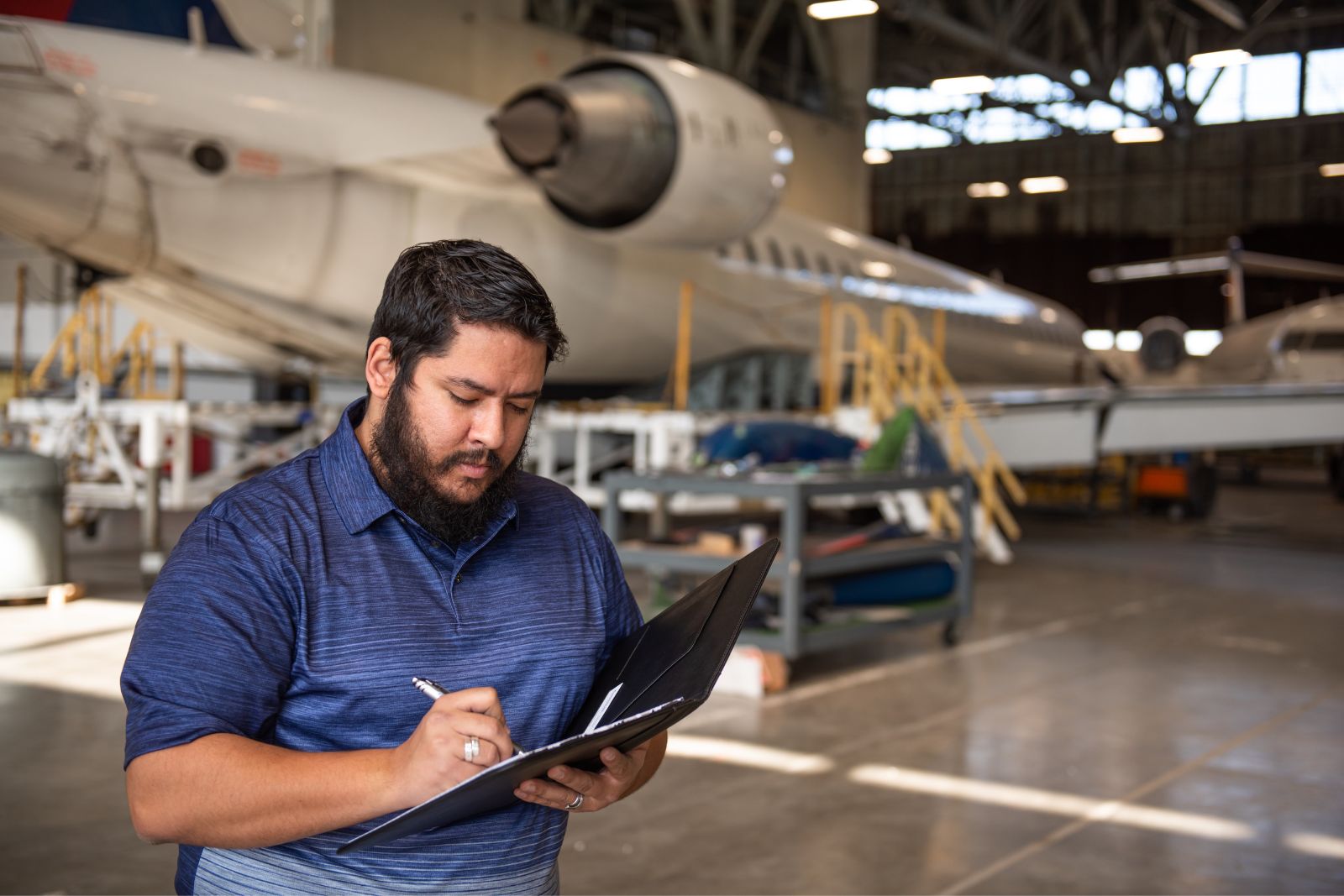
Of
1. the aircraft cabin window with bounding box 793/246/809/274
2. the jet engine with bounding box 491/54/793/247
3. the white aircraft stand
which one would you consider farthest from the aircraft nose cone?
the aircraft cabin window with bounding box 793/246/809/274

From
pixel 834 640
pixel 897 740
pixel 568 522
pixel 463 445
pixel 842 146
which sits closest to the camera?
pixel 463 445

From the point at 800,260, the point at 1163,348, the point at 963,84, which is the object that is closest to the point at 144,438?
the point at 800,260

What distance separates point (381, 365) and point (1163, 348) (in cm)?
2262

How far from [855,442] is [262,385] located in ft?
28.5

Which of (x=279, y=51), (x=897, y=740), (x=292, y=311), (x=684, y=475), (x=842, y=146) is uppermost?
(x=842, y=146)

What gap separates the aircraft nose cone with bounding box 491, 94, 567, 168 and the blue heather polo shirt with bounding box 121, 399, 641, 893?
260 inches

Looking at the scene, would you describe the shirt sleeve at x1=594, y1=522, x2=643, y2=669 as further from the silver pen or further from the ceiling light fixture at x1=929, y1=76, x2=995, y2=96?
the ceiling light fixture at x1=929, y1=76, x2=995, y2=96

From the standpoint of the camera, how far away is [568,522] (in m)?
1.85

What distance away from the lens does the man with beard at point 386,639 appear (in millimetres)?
1393

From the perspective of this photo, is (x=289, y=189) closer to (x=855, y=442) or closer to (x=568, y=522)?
(x=855, y=442)

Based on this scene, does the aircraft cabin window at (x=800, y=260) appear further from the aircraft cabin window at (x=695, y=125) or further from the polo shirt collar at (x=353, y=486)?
the polo shirt collar at (x=353, y=486)

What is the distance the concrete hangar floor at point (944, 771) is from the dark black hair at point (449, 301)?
2340mm

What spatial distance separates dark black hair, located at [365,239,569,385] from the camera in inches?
60.9

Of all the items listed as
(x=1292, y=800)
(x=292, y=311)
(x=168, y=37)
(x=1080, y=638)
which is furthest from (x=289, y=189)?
(x=1292, y=800)
